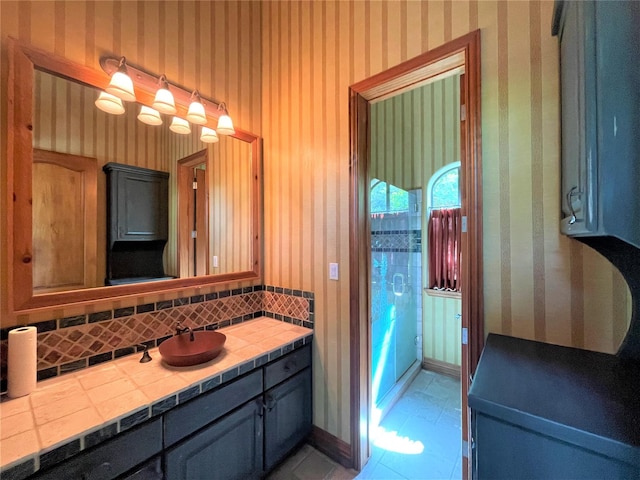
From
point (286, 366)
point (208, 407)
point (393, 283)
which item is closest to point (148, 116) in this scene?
point (208, 407)

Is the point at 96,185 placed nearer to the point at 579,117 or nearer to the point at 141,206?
the point at 141,206

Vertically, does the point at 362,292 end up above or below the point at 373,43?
below

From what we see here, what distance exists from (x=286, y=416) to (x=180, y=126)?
190 centimetres

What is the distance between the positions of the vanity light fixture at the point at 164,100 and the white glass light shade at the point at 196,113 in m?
0.10

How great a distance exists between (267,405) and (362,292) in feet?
2.76

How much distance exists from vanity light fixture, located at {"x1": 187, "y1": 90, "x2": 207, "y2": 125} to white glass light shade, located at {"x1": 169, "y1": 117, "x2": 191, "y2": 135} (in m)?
0.05

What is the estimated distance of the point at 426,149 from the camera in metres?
2.89

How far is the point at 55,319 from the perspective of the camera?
3.67ft

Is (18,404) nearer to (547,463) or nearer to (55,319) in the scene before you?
(55,319)

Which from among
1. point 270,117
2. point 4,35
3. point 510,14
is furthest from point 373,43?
point 4,35

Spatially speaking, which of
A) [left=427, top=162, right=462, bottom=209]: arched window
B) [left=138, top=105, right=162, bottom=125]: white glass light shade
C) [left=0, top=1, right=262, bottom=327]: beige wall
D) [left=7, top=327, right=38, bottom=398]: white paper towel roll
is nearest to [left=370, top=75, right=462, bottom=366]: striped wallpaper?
[left=427, top=162, right=462, bottom=209]: arched window

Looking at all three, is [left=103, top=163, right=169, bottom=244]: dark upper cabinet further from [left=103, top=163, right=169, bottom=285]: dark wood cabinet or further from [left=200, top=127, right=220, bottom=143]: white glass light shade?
[left=200, top=127, right=220, bottom=143]: white glass light shade

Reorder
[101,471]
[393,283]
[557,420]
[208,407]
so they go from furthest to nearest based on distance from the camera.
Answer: [393,283]
[208,407]
[101,471]
[557,420]

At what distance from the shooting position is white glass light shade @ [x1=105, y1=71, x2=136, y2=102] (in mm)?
1199
